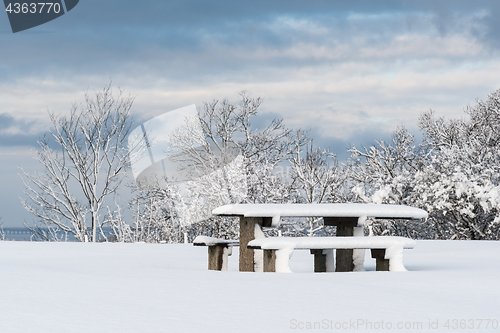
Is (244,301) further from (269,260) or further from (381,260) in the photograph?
(381,260)

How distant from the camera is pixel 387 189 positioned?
19.6 metres

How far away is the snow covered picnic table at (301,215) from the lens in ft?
21.2

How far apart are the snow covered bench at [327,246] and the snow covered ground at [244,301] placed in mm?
422

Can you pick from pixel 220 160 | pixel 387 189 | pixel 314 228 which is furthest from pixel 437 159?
pixel 220 160

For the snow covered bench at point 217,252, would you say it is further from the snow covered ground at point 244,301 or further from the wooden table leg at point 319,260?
the wooden table leg at point 319,260

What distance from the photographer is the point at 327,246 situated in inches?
242

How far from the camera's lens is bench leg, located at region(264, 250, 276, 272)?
20.3 ft

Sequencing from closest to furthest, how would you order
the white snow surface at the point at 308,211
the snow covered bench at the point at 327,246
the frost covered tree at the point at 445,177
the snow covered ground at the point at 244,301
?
the snow covered ground at the point at 244,301
the snow covered bench at the point at 327,246
the white snow surface at the point at 308,211
the frost covered tree at the point at 445,177

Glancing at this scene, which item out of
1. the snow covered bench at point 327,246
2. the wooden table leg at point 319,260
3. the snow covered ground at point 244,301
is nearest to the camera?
the snow covered ground at point 244,301

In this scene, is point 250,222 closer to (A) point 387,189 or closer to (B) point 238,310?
(B) point 238,310

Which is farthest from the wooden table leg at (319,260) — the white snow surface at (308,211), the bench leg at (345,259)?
the white snow surface at (308,211)

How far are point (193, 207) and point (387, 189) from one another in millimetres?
7680

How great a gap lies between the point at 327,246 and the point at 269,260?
27.7 inches

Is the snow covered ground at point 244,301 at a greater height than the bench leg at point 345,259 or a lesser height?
greater
